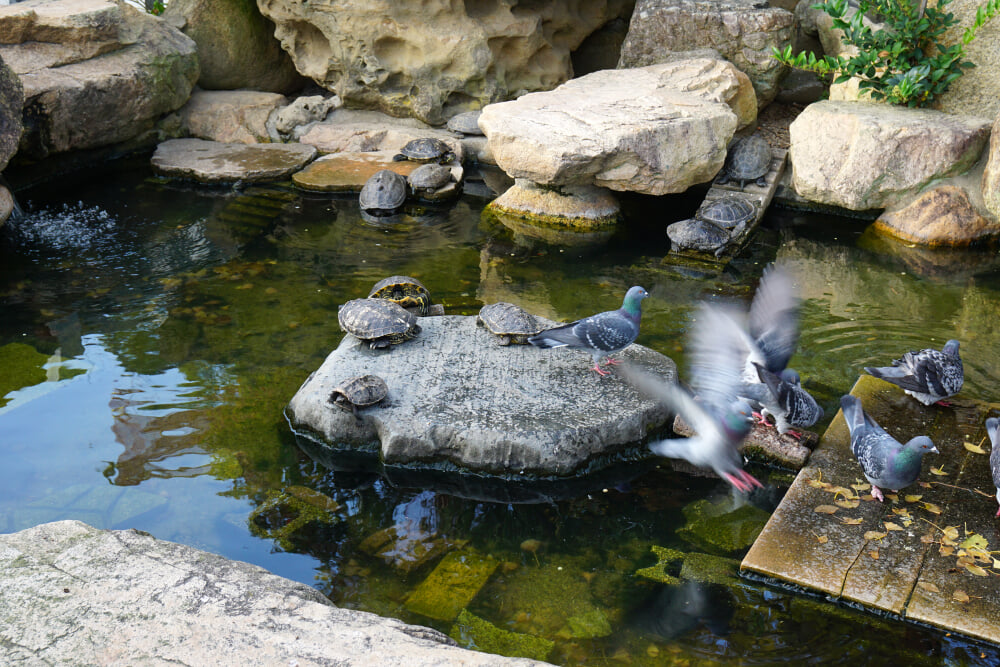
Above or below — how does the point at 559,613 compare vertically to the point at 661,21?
below

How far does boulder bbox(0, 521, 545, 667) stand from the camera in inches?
114

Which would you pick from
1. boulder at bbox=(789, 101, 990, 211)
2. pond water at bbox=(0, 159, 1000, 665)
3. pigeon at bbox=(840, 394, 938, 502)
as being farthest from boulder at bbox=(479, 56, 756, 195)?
pigeon at bbox=(840, 394, 938, 502)

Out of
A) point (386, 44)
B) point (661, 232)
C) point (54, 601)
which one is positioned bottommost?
point (661, 232)

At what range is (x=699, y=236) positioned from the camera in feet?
25.7

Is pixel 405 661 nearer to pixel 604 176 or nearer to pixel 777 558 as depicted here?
pixel 777 558

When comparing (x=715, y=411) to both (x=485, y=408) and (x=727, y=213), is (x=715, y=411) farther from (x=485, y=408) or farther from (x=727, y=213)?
(x=727, y=213)

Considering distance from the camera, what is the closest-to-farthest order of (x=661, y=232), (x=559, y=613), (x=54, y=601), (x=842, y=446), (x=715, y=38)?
(x=54, y=601) → (x=559, y=613) → (x=842, y=446) → (x=661, y=232) → (x=715, y=38)

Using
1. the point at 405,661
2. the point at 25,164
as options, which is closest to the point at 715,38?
the point at 25,164

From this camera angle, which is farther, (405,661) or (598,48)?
(598,48)

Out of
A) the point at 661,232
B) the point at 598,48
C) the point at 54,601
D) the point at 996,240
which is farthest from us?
the point at 598,48

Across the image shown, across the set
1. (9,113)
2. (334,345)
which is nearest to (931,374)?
(334,345)

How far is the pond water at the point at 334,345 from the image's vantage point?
12.8 feet

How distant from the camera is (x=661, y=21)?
32.6ft

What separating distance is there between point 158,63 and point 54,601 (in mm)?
8728
